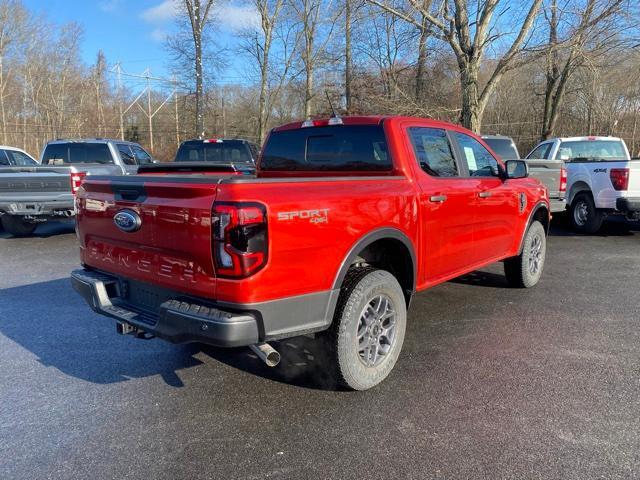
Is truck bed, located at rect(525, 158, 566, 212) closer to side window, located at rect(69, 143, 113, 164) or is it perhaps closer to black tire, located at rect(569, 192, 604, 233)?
black tire, located at rect(569, 192, 604, 233)

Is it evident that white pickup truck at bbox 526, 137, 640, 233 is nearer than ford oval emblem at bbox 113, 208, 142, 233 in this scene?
No

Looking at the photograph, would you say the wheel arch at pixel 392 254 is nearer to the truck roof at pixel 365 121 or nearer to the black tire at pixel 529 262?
the truck roof at pixel 365 121

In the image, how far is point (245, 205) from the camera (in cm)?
254

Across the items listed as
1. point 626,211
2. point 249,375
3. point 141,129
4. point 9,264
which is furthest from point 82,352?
point 141,129

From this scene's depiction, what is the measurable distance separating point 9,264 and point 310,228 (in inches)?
259

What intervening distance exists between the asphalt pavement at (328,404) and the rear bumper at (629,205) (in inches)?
171

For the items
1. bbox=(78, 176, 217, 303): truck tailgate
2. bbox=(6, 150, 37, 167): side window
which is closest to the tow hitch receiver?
bbox=(78, 176, 217, 303): truck tailgate

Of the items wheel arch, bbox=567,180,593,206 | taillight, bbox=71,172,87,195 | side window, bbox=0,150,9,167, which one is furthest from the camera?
side window, bbox=0,150,9,167

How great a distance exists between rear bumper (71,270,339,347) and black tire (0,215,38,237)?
7.97 meters

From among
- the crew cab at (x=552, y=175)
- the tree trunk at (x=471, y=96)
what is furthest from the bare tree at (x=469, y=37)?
the crew cab at (x=552, y=175)

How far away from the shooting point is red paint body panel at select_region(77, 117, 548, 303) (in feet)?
8.68

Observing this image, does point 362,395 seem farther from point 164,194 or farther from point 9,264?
point 9,264

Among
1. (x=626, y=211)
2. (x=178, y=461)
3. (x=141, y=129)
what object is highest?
(x=141, y=129)

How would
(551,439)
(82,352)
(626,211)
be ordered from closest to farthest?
(551,439) → (82,352) → (626,211)
